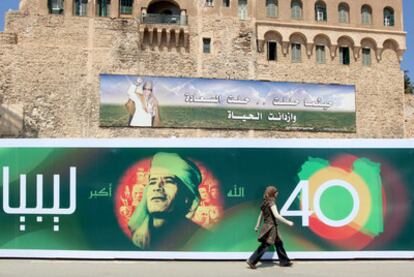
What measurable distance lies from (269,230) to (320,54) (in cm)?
2325

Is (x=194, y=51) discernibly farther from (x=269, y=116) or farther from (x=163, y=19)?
(x=269, y=116)

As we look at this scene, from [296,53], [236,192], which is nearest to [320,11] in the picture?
[296,53]

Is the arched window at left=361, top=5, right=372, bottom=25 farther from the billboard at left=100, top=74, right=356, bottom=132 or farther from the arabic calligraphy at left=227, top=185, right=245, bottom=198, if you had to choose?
the arabic calligraphy at left=227, top=185, right=245, bottom=198

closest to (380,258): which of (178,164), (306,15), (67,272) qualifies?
(178,164)

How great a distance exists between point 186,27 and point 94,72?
5.34 m

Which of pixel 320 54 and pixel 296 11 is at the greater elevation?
pixel 296 11

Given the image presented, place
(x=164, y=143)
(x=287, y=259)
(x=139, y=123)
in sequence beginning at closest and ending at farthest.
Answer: (x=287, y=259), (x=164, y=143), (x=139, y=123)

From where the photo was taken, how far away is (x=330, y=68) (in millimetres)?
27844

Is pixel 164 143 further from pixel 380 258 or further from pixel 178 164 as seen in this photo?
pixel 380 258

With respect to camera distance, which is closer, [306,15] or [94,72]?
[94,72]

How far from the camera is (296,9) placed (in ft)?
93.3

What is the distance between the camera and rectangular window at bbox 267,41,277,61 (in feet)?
90.2

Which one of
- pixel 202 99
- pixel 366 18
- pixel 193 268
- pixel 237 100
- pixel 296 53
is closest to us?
pixel 193 268

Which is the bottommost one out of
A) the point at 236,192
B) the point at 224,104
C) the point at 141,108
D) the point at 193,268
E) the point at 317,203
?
the point at 193,268
